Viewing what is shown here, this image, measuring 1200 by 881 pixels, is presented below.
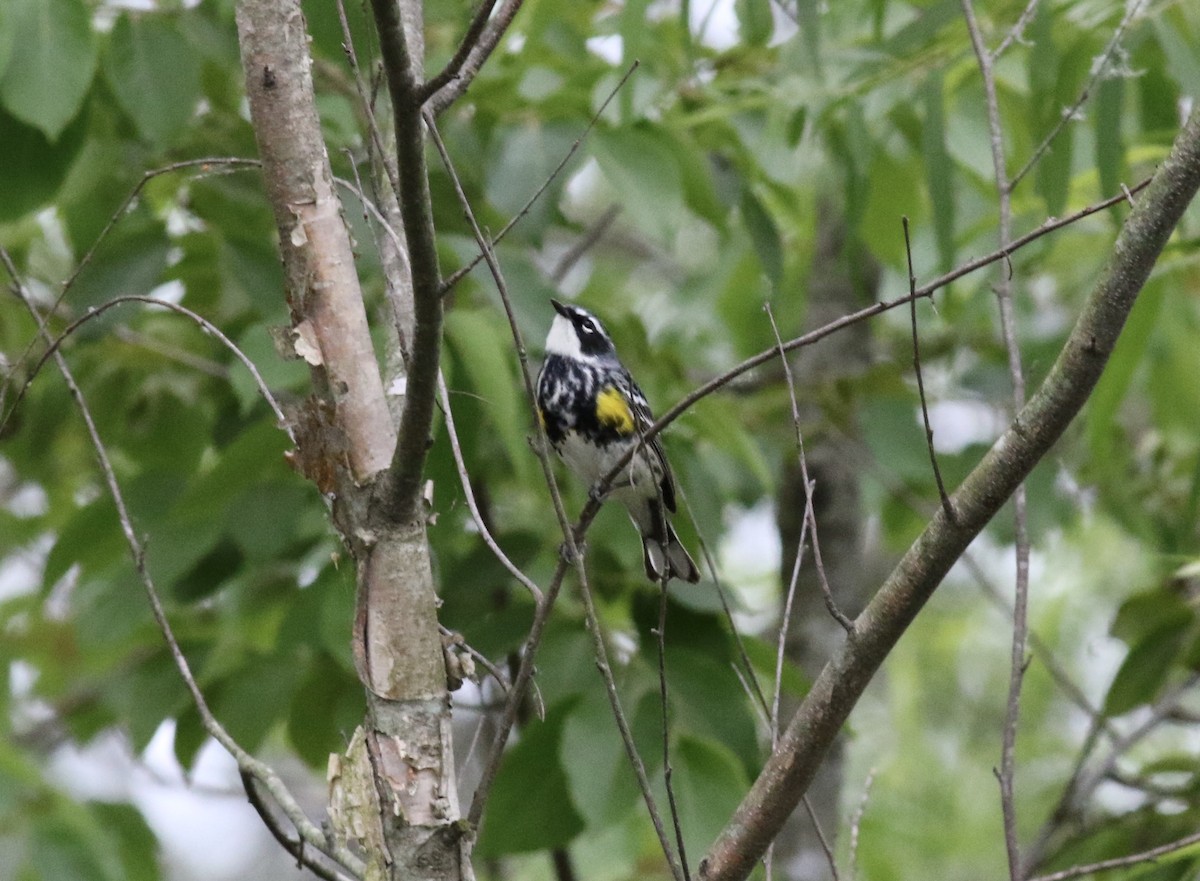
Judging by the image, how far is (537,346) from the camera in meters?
3.50

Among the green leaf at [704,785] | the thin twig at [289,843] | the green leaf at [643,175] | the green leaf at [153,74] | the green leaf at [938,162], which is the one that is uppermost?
the green leaf at [153,74]

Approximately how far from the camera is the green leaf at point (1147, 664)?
350cm

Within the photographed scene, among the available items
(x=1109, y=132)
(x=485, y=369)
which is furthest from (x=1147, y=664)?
(x=485, y=369)

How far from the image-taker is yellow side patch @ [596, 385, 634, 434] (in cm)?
423

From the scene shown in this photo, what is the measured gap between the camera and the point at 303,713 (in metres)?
4.01

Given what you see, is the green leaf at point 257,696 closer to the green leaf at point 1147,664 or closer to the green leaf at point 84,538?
the green leaf at point 84,538

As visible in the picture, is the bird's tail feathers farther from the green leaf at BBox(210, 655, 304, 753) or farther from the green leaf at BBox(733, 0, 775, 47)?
the green leaf at BBox(733, 0, 775, 47)

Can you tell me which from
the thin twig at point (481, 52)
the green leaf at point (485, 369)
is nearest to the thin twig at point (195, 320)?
the thin twig at point (481, 52)

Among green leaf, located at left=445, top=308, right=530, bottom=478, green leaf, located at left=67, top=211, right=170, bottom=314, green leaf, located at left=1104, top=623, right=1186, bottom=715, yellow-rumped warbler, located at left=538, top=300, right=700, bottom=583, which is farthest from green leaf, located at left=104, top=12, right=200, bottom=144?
green leaf, located at left=1104, top=623, right=1186, bottom=715

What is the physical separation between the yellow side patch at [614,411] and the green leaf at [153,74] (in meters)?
1.48

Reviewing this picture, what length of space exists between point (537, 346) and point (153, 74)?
1.26 m

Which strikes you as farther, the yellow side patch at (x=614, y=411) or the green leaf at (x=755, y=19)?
the yellow side patch at (x=614, y=411)

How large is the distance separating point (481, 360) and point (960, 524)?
1.45 meters

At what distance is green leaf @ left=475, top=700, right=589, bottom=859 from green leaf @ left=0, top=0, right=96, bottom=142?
1.91 metres
